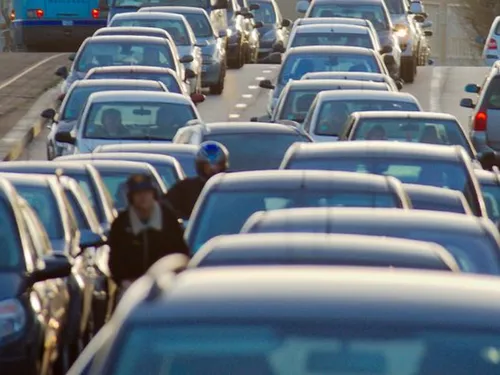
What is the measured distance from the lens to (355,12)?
41781 millimetres

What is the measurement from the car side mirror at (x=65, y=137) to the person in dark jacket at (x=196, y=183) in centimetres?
861

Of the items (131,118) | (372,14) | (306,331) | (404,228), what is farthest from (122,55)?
(306,331)

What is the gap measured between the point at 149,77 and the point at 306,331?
80.1 ft

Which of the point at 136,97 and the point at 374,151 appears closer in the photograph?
the point at 374,151

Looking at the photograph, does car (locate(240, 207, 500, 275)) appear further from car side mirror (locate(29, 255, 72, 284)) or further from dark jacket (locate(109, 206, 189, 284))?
dark jacket (locate(109, 206, 189, 284))

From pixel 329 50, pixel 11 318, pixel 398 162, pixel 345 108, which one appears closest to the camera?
pixel 11 318

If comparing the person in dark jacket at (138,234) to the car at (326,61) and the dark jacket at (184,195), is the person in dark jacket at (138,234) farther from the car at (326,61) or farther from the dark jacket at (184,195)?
the car at (326,61)

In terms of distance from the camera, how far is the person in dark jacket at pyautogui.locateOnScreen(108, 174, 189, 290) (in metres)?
11.9

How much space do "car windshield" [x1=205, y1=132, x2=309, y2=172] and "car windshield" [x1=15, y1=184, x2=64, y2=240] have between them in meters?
8.64

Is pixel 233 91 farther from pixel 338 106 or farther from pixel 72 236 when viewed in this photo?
pixel 72 236

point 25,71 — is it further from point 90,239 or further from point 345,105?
point 90,239

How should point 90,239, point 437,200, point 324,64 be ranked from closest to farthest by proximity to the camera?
1. point 90,239
2. point 437,200
3. point 324,64

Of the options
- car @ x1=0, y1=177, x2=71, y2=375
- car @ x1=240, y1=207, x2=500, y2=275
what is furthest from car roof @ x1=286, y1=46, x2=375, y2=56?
car @ x1=240, y1=207, x2=500, y2=275

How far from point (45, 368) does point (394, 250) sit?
3.12 m
